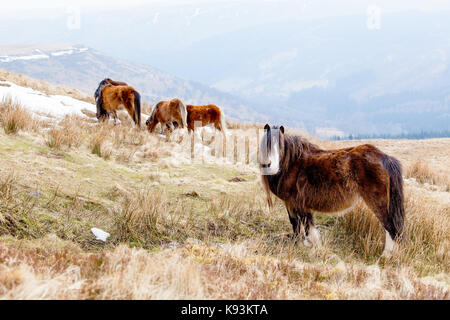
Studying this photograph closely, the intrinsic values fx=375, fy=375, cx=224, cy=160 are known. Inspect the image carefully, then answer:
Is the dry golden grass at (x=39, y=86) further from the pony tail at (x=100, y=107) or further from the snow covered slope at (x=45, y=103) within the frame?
the pony tail at (x=100, y=107)

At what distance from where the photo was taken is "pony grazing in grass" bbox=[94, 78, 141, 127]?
13.0m

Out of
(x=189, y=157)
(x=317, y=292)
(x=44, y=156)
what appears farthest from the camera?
(x=189, y=157)

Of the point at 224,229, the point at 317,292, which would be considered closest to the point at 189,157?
the point at 224,229

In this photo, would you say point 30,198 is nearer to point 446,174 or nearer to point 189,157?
point 189,157

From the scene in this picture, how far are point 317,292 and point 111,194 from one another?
3.92m

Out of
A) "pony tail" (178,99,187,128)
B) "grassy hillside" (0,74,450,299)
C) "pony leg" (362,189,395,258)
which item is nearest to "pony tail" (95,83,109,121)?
"pony tail" (178,99,187,128)

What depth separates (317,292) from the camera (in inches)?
112

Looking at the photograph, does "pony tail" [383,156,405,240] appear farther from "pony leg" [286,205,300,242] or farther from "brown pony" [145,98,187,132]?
"brown pony" [145,98,187,132]

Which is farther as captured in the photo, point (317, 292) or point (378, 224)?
point (378, 224)

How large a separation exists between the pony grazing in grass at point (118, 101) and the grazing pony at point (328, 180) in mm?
8917

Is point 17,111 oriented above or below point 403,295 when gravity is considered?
above

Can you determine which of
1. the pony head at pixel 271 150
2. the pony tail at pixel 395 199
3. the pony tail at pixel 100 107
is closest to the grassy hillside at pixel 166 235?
the pony tail at pixel 395 199

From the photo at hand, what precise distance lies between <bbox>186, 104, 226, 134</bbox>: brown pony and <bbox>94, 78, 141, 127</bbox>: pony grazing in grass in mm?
1876

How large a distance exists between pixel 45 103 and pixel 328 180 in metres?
12.4
